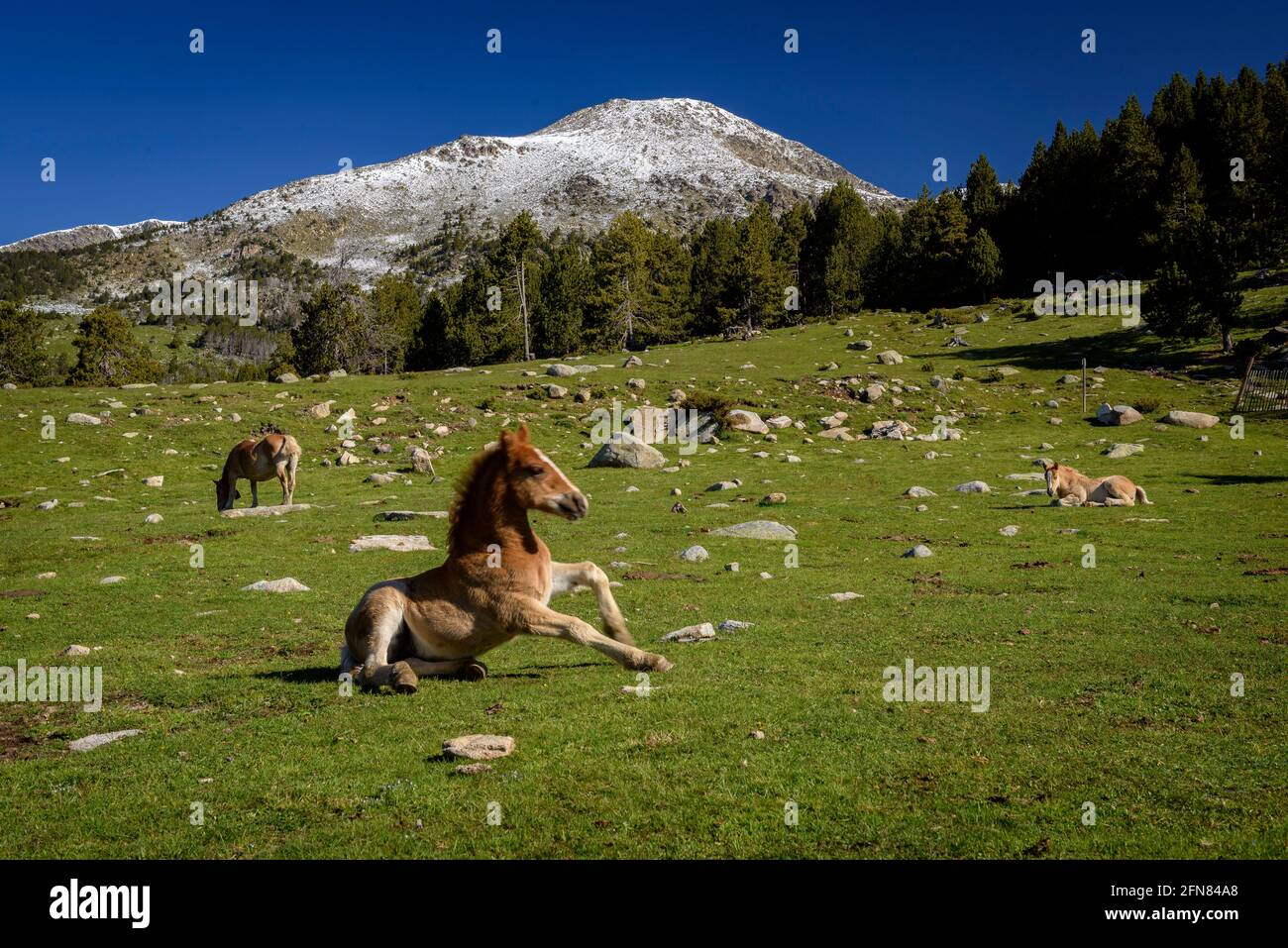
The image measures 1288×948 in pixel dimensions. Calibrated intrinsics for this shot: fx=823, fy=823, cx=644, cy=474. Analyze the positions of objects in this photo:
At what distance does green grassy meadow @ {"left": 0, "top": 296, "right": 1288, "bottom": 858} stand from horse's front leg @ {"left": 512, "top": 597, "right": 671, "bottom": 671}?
48 centimetres

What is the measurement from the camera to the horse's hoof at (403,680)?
936 cm

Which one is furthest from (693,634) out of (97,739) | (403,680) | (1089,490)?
(1089,490)

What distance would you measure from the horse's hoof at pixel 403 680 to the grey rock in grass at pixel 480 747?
2.02m

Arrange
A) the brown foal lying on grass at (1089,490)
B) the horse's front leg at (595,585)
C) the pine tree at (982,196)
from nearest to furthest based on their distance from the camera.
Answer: the horse's front leg at (595,585)
the brown foal lying on grass at (1089,490)
the pine tree at (982,196)

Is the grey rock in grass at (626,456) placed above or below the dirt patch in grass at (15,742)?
above

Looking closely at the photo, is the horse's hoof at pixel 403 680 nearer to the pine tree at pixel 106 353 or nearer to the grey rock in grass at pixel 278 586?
the grey rock in grass at pixel 278 586

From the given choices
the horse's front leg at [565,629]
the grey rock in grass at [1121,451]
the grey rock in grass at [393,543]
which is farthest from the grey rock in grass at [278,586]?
the grey rock in grass at [1121,451]

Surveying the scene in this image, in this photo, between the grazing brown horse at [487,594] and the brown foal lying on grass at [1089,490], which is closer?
the grazing brown horse at [487,594]

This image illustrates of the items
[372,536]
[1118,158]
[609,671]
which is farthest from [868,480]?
[1118,158]

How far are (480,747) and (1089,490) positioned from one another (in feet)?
84.1

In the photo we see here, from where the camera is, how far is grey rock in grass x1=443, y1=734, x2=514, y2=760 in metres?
7.22

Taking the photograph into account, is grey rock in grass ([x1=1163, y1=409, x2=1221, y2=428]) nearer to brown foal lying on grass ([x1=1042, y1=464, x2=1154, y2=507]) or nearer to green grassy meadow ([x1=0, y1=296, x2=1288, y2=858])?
green grassy meadow ([x1=0, y1=296, x2=1288, y2=858])

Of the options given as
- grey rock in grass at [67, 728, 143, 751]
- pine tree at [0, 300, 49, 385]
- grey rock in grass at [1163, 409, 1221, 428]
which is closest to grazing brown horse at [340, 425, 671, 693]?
grey rock in grass at [67, 728, 143, 751]
